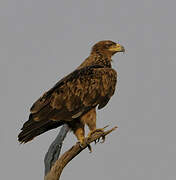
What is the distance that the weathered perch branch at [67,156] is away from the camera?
1159 cm

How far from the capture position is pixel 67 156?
11.6 metres

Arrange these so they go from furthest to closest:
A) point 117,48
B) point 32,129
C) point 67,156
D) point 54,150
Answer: point 117,48
point 54,150
point 67,156
point 32,129

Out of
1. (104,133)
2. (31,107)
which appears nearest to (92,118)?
(104,133)

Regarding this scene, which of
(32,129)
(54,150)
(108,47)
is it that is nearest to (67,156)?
(32,129)

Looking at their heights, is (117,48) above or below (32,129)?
above

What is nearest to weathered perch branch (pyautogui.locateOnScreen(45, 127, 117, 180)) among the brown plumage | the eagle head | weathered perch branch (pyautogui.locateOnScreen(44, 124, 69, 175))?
the brown plumage

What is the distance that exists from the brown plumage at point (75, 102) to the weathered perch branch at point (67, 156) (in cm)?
14

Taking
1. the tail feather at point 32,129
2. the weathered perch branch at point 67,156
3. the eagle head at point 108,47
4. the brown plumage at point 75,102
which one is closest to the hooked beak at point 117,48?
the eagle head at point 108,47

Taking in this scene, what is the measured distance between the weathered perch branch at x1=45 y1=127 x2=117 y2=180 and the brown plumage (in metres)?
0.14

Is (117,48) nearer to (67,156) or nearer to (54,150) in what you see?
(54,150)

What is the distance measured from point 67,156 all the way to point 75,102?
1.16 m

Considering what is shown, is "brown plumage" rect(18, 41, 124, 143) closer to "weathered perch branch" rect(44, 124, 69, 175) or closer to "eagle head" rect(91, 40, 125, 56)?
"eagle head" rect(91, 40, 125, 56)

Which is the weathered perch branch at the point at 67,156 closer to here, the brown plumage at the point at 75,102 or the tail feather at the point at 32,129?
the brown plumage at the point at 75,102

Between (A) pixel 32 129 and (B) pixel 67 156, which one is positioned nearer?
(A) pixel 32 129
